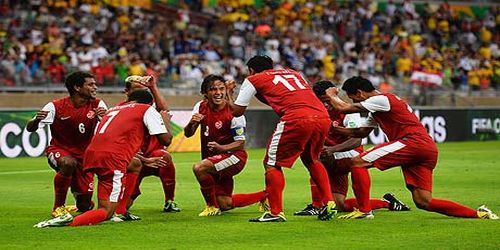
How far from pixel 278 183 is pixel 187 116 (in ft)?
54.9

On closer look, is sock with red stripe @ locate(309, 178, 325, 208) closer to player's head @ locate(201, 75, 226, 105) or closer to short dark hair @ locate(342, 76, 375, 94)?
short dark hair @ locate(342, 76, 375, 94)

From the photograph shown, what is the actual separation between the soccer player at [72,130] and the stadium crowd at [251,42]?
15.4 m

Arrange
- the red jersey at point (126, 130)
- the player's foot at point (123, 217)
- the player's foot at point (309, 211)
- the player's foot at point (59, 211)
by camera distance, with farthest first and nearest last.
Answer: the player's foot at point (309, 211) → the player's foot at point (59, 211) → the player's foot at point (123, 217) → the red jersey at point (126, 130)

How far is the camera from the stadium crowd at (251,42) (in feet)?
101

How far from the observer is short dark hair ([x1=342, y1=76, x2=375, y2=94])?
1270 cm

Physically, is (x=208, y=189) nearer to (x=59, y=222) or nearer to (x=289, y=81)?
(x=289, y=81)

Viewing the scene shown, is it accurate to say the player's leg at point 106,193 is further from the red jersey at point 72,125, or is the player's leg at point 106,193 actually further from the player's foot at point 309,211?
the player's foot at point 309,211

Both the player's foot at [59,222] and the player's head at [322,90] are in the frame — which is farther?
the player's head at [322,90]

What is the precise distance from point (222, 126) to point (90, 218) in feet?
8.04

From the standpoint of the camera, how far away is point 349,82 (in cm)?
1273

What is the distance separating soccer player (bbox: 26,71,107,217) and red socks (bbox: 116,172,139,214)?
67 cm

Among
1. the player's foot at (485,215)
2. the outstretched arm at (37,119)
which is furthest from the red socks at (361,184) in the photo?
the outstretched arm at (37,119)

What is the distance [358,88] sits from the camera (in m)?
12.7

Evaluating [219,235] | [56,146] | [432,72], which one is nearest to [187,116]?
[432,72]
